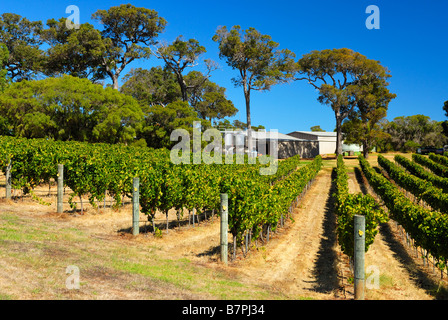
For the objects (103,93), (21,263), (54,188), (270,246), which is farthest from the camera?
(103,93)

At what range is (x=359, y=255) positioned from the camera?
699 centimetres

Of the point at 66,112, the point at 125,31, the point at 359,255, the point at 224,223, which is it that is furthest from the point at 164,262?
the point at 125,31

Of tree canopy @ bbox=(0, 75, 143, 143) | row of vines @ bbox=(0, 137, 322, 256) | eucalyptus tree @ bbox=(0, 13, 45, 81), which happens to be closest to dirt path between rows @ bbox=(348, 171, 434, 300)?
row of vines @ bbox=(0, 137, 322, 256)

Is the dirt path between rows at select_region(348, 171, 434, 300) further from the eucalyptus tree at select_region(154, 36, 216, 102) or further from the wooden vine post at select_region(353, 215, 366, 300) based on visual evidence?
the eucalyptus tree at select_region(154, 36, 216, 102)

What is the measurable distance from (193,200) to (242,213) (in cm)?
331

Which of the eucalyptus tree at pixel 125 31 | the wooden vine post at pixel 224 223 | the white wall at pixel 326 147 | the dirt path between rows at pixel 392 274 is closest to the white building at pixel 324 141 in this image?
the white wall at pixel 326 147

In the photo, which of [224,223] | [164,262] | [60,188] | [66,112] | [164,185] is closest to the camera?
[164,262]

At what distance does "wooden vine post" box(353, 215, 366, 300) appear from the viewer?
275 inches

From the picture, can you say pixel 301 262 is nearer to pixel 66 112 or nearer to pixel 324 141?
pixel 66 112

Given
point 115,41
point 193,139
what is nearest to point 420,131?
point 193,139

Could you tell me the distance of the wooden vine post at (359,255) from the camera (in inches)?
275
